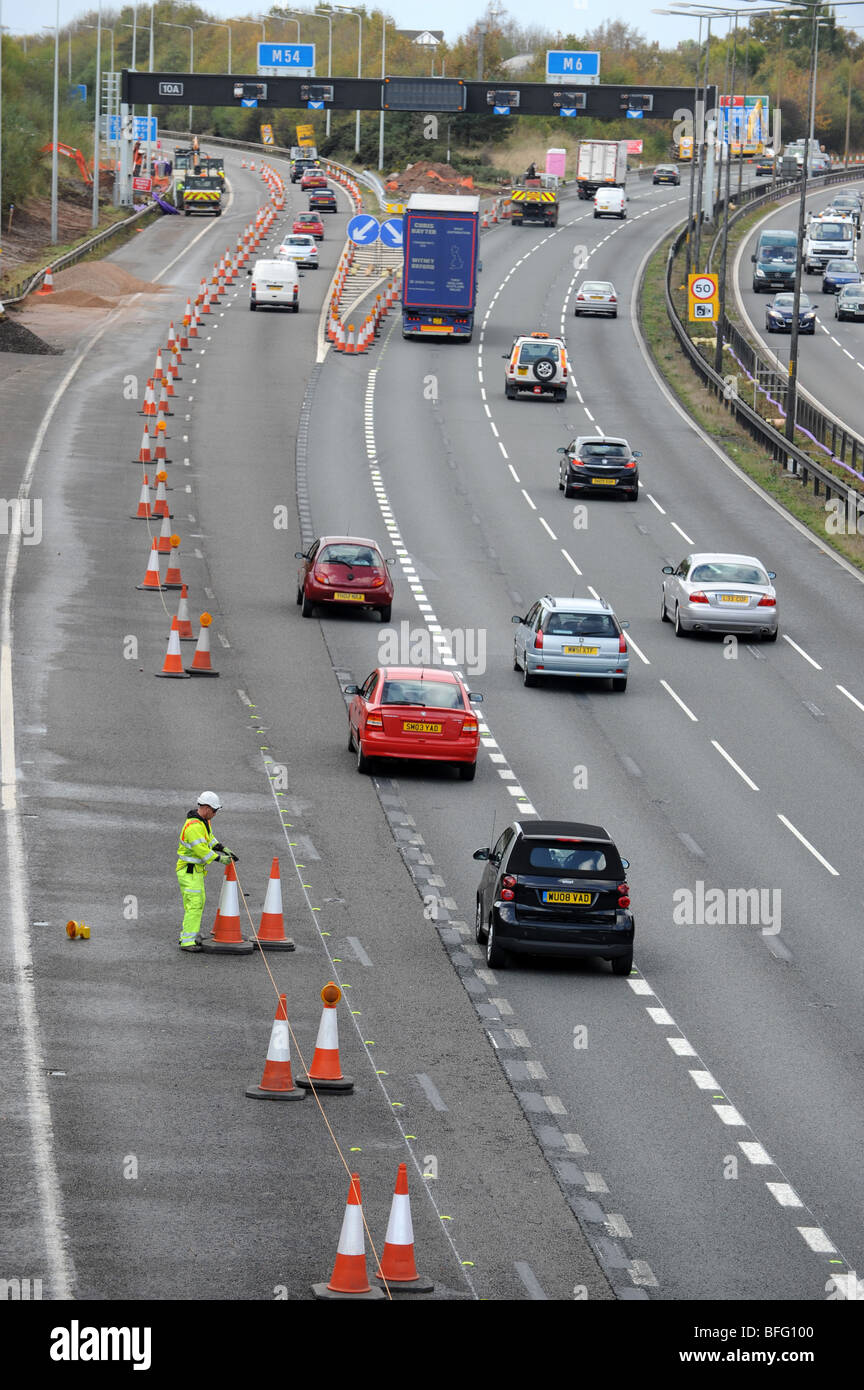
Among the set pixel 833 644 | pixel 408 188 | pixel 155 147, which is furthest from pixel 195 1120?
pixel 155 147

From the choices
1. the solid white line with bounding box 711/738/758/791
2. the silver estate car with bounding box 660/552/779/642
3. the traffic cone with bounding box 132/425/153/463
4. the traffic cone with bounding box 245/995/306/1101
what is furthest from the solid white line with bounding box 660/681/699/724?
the traffic cone with bounding box 132/425/153/463

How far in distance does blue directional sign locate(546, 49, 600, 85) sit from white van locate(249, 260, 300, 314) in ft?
98.9

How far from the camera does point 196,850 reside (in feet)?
66.4

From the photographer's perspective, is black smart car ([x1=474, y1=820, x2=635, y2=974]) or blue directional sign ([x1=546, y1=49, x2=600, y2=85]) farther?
blue directional sign ([x1=546, y1=49, x2=600, y2=85])

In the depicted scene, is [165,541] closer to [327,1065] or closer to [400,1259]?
[327,1065]

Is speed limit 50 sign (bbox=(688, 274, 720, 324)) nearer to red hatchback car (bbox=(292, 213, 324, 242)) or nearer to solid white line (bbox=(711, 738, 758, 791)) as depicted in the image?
red hatchback car (bbox=(292, 213, 324, 242))

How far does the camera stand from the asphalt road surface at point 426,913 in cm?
1437

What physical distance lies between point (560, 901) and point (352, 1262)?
8433 millimetres

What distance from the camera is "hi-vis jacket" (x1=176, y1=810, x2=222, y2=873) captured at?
20.2 meters

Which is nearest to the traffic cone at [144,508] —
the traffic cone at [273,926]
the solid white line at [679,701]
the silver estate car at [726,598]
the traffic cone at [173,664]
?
the silver estate car at [726,598]

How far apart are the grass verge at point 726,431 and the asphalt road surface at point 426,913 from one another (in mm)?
992

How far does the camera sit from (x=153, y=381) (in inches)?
2436

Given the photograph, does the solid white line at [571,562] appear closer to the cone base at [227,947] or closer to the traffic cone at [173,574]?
the traffic cone at [173,574]
